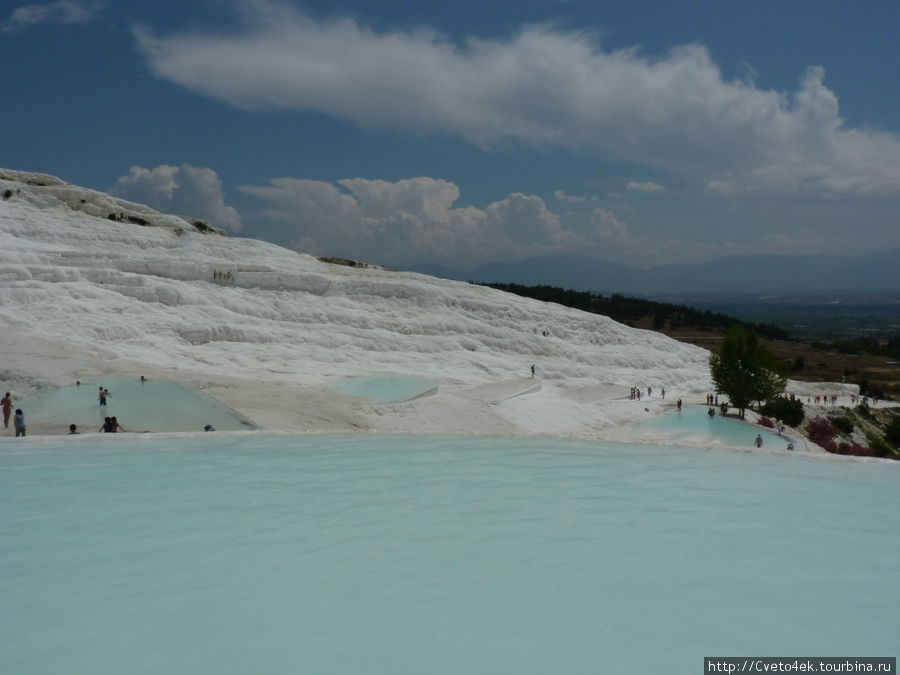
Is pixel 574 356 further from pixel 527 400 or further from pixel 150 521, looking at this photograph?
pixel 150 521

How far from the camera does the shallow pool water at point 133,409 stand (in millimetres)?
13453

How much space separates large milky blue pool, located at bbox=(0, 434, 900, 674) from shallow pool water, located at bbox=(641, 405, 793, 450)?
44.6 feet

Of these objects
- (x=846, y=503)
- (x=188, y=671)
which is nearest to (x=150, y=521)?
(x=188, y=671)

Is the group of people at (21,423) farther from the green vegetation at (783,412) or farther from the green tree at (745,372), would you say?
the green vegetation at (783,412)

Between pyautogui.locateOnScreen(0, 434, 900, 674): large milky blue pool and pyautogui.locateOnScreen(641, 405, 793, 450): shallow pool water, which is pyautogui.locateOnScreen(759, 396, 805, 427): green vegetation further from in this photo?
pyautogui.locateOnScreen(0, 434, 900, 674): large milky blue pool

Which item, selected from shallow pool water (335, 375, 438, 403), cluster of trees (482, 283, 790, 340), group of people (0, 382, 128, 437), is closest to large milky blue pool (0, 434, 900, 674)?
group of people (0, 382, 128, 437)

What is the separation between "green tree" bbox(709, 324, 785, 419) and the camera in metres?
33.1

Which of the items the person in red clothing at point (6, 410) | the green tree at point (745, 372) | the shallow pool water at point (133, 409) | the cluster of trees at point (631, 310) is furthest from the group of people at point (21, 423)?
the cluster of trees at point (631, 310)

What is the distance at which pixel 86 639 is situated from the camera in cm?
500

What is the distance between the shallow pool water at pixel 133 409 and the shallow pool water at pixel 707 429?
16585 millimetres

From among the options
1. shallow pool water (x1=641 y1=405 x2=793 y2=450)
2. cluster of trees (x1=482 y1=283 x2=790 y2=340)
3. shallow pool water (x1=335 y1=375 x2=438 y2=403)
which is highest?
cluster of trees (x1=482 y1=283 x2=790 y2=340)

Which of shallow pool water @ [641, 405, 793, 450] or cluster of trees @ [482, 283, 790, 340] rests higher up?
cluster of trees @ [482, 283, 790, 340]

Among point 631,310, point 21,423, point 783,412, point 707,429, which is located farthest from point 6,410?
point 631,310

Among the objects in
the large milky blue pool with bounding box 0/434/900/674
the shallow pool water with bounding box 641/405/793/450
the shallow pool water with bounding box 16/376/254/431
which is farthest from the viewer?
the shallow pool water with bounding box 641/405/793/450
